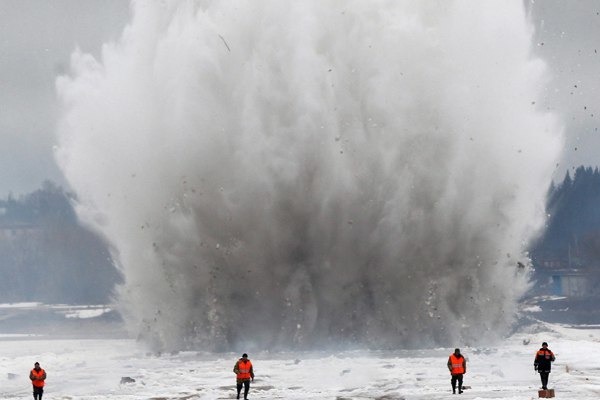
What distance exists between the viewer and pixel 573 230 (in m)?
111

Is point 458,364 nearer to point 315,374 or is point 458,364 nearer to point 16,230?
point 315,374

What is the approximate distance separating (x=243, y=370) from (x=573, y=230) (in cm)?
8176

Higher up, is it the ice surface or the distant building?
the distant building

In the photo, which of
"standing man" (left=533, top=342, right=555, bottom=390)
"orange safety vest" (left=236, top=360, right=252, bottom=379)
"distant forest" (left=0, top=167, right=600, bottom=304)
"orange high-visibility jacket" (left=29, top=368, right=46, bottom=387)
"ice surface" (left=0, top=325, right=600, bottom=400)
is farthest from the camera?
"distant forest" (left=0, top=167, right=600, bottom=304)

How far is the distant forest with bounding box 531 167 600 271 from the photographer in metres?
106

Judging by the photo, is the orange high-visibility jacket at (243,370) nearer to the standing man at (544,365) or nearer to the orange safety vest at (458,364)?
the orange safety vest at (458,364)

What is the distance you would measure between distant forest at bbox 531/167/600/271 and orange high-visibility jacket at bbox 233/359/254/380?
7418 cm

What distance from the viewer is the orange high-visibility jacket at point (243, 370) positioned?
3428 centimetres

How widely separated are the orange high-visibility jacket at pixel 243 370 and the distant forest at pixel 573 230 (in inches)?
2920

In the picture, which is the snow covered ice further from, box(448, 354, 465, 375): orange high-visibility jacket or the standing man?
box(448, 354, 465, 375): orange high-visibility jacket

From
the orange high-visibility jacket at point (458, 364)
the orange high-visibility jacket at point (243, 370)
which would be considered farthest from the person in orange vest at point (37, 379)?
the orange high-visibility jacket at point (458, 364)

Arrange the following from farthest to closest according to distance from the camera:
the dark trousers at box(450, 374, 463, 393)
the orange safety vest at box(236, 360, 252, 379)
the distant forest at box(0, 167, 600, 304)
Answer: the distant forest at box(0, 167, 600, 304), the dark trousers at box(450, 374, 463, 393), the orange safety vest at box(236, 360, 252, 379)

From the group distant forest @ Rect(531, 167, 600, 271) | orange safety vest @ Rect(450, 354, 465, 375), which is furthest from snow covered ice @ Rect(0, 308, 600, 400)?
distant forest @ Rect(531, 167, 600, 271)

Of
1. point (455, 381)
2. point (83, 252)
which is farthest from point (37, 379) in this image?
point (83, 252)
